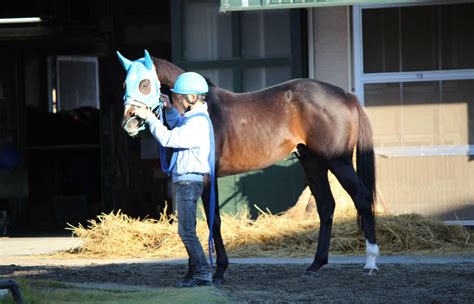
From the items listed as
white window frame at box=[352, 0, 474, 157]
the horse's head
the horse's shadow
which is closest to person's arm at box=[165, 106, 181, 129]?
the horse's head

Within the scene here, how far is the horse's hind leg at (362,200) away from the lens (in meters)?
8.88

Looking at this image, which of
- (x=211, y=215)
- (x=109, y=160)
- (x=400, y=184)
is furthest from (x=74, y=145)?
(x=211, y=215)

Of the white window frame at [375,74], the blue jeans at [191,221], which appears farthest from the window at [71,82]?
the blue jeans at [191,221]

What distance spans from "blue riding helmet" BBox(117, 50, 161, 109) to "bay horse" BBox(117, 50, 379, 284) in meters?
0.80

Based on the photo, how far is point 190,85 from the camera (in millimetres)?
7801

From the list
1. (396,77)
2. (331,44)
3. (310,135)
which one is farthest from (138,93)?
(396,77)

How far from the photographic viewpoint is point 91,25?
17328mm

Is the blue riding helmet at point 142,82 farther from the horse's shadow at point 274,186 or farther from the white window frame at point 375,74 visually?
the white window frame at point 375,74

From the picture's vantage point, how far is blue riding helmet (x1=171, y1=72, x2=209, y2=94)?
779 cm

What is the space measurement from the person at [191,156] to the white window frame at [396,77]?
14.6ft

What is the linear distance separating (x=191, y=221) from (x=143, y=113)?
92cm

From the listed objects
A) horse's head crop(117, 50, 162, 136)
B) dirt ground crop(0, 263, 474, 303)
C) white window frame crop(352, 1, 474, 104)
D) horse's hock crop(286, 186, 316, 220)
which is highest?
white window frame crop(352, 1, 474, 104)

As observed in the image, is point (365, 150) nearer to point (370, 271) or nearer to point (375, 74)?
point (370, 271)

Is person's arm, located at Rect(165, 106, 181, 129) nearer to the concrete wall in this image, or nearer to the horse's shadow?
the horse's shadow
